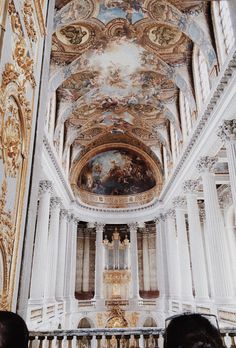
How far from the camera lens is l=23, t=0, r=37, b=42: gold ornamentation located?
4.59 meters

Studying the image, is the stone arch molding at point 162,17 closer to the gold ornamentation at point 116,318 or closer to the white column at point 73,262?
the white column at point 73,262

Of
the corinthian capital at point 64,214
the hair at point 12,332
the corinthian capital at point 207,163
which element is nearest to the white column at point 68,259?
the corinthian capital at point 64,214

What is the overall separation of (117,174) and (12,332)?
75.0 ft

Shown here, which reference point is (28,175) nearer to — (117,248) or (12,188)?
(12,188)

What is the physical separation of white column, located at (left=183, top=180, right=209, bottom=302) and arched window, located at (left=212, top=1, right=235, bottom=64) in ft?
21.7

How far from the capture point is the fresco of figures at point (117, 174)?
23906 mm

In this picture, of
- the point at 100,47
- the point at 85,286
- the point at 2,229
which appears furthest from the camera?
the point at 85,286

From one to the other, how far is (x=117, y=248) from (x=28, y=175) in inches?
807

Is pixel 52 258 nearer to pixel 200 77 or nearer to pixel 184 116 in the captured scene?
pixel 184 116

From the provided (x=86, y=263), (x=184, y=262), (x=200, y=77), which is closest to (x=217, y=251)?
(x=184, y=262)

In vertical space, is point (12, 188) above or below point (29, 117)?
below

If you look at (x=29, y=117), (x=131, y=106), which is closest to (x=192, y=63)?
(x=131, y=106)

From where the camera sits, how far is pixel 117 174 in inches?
958

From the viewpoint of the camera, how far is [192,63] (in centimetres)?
1471
